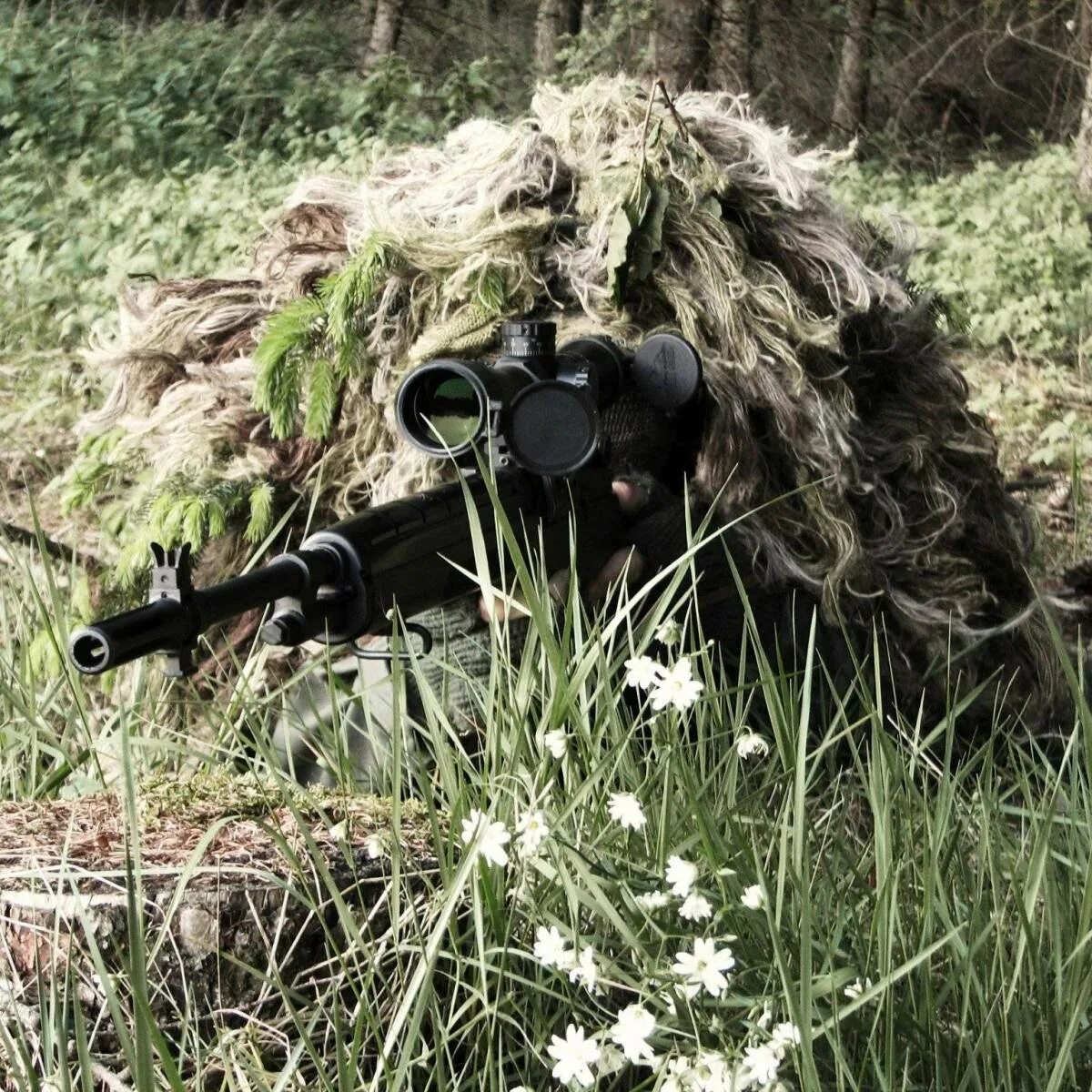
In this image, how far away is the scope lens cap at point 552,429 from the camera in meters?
2.39

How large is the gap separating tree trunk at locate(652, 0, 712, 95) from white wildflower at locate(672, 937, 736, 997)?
7.70 m

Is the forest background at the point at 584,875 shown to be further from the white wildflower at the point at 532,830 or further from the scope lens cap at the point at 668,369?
the scope lens cap at the point at 668,369

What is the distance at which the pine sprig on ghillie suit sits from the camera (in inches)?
115

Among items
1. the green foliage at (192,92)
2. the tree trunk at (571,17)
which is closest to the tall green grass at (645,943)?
the green foliage at (192,92)

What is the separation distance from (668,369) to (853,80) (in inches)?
368

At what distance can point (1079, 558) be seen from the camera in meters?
4.63

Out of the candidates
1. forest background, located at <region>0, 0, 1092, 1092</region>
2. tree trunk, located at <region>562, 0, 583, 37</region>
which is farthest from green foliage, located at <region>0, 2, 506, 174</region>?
forest background, located at <region>0, 0, 1092, 1092</region>

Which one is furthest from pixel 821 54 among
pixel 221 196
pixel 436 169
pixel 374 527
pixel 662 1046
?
pixel 662 1046

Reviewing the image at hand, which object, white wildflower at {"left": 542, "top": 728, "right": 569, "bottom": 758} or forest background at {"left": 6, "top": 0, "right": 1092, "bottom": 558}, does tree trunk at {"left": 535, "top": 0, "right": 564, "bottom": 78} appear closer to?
forest background at {"left": 6, "top": 0, "right": 1092, "bottom": 558}

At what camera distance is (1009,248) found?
728cm

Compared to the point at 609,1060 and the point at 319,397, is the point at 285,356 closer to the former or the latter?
the point at 319,397

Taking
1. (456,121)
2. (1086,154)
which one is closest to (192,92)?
(456,121)

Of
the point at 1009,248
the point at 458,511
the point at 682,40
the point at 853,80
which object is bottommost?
the point at 1009,248

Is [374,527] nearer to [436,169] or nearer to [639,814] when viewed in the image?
[639,814]
